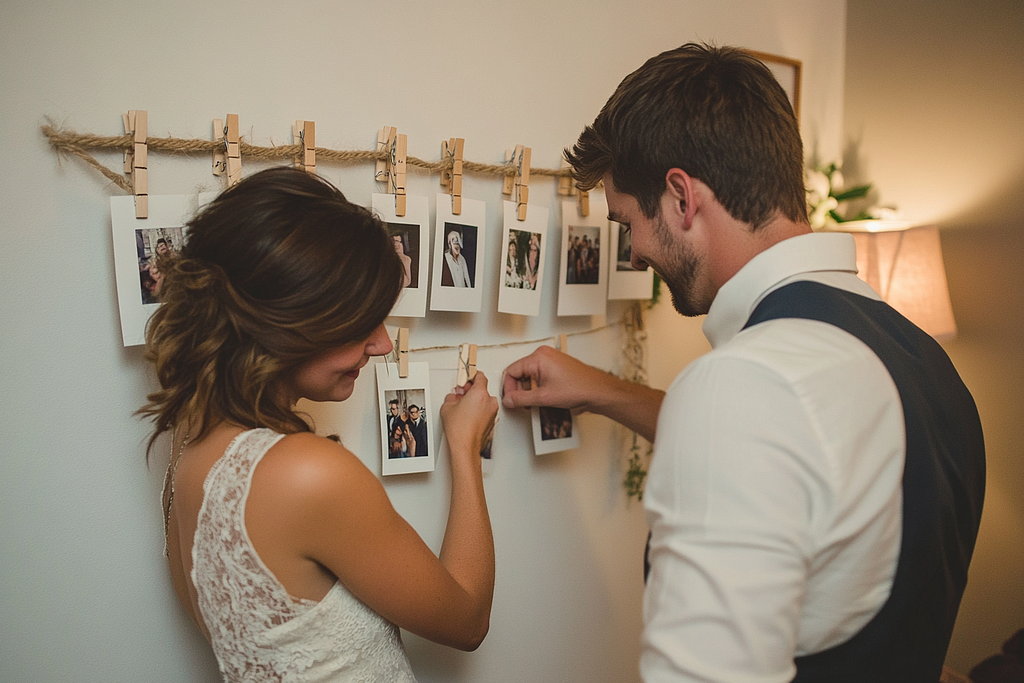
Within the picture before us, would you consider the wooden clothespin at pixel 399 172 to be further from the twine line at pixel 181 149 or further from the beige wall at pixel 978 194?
the beige wall at pixel 978 194

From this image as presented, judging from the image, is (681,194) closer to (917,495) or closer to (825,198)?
(917,495)

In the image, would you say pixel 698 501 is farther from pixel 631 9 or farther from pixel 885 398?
pixel 631 9

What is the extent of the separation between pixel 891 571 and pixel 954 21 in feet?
5.65

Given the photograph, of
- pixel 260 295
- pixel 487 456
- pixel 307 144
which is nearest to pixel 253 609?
pixel 260 295

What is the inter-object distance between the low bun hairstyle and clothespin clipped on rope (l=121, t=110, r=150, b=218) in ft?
0.54

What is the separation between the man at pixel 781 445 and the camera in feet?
2.31

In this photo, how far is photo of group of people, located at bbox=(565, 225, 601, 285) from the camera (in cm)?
156

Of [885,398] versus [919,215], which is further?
[919,215]

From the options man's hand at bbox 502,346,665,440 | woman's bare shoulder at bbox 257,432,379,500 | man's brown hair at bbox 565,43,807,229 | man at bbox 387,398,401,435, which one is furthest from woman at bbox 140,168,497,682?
man's hand at bbox 502,346,665,440

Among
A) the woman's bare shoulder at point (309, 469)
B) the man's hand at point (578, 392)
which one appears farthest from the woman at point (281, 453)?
the man's hand at point (578, 392)

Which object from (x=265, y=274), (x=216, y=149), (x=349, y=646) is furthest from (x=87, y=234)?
(x=349, y=646)

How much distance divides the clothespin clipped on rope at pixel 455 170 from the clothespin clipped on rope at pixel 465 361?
274 millimetres

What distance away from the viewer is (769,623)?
27.2 inches

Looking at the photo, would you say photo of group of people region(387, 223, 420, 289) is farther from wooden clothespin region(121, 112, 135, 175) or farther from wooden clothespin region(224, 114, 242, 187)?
wooden clothespin region(121, 112, 135, 175)
